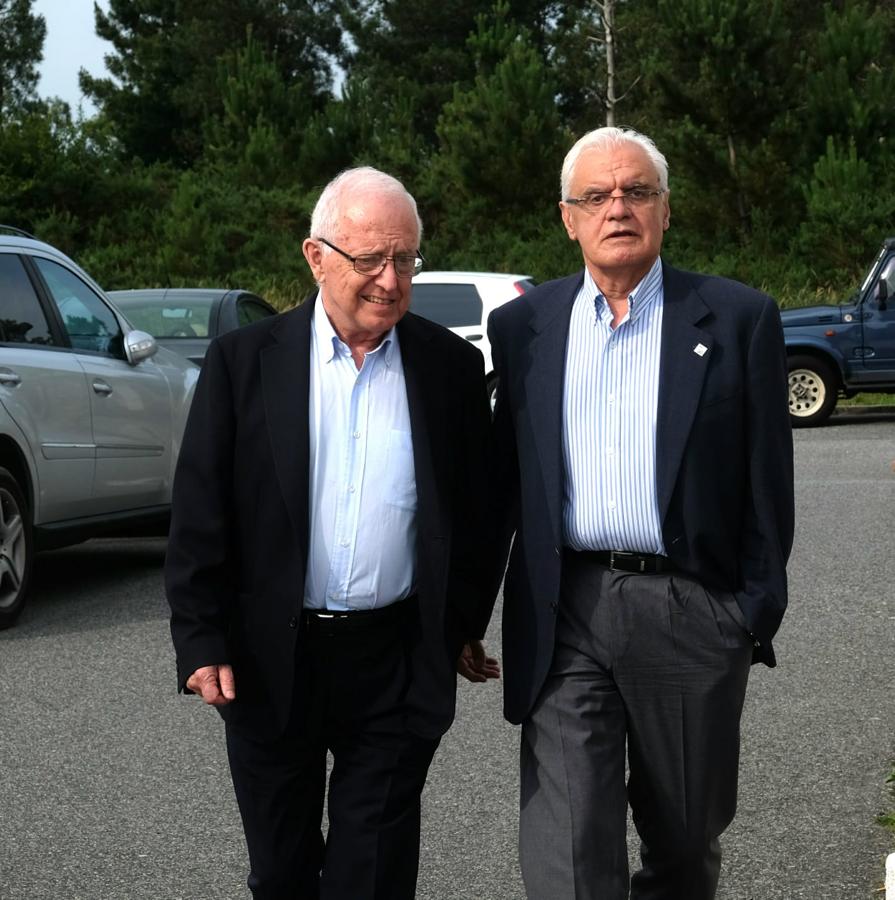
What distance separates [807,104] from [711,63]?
2.70m

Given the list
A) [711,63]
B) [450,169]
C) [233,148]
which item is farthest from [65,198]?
[711,63]

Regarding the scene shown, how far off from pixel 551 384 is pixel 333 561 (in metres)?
0.61

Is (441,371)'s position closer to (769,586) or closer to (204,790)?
(769,586)

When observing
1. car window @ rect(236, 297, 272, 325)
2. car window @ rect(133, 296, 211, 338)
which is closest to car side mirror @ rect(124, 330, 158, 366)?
car window @ rect(133, 296, 211, 338)

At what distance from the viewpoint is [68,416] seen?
366 inches

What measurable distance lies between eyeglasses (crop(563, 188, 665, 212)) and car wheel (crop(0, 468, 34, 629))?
5.36 meters

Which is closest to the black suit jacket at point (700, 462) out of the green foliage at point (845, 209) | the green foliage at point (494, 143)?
the green foliage at point (494, 143)

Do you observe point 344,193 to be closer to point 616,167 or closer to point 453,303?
point 616,167

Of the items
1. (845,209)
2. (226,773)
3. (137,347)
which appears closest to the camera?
(226,773)

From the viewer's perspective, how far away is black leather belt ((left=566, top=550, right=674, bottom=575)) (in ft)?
12.4

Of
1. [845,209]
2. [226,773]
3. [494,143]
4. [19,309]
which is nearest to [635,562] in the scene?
[226,773]

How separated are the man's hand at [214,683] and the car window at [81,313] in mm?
6175

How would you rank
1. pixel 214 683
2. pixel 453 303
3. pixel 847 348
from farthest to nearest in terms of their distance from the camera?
pixel 453 303
pixel 847 348
pixel 214 683

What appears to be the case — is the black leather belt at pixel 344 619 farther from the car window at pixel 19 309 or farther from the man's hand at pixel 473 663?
the car window at pixel 19 309
